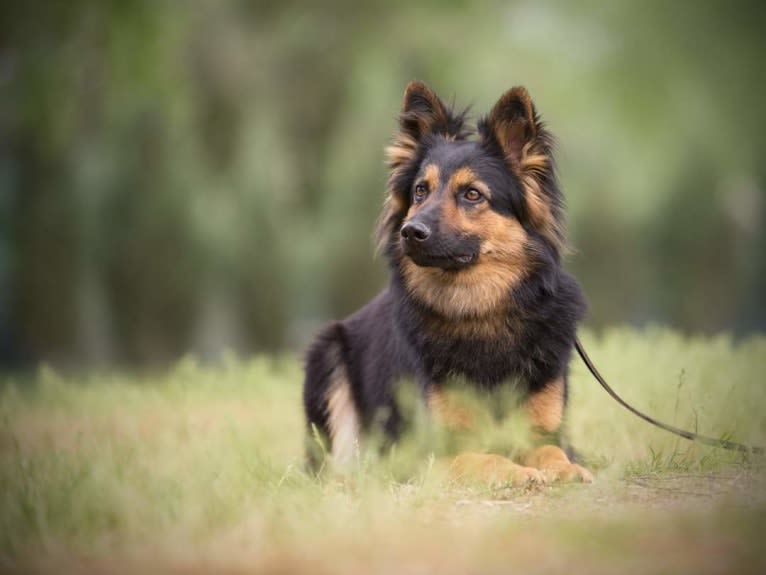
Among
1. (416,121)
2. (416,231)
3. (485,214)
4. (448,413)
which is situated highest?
(416,121)

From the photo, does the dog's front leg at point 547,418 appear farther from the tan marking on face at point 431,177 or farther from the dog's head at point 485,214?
the tan marking on face at point 431,177

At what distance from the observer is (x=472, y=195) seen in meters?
5.40

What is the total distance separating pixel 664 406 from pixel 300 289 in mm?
12909

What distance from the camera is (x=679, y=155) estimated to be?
61.5 ft

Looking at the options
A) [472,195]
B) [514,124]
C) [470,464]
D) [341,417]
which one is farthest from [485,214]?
[341,417]

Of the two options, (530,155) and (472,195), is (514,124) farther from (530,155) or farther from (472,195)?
(472,195)

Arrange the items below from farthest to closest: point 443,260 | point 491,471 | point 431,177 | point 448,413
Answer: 1. point 431,177
2. point 443,260
3. point 448,413
4. point 491,471

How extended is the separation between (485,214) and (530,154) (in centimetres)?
53

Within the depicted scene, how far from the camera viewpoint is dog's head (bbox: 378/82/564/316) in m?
5.30

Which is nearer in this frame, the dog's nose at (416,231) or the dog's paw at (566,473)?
the dog's paw at (566,473)

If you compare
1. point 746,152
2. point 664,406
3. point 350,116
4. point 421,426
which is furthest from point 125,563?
point 746,152

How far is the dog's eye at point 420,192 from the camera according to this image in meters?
5.57

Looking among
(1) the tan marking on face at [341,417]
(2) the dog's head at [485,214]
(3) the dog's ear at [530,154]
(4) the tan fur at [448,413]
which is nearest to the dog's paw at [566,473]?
(4) the tan fur at [448,413]

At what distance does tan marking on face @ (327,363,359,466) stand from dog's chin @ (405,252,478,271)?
4.59ft
